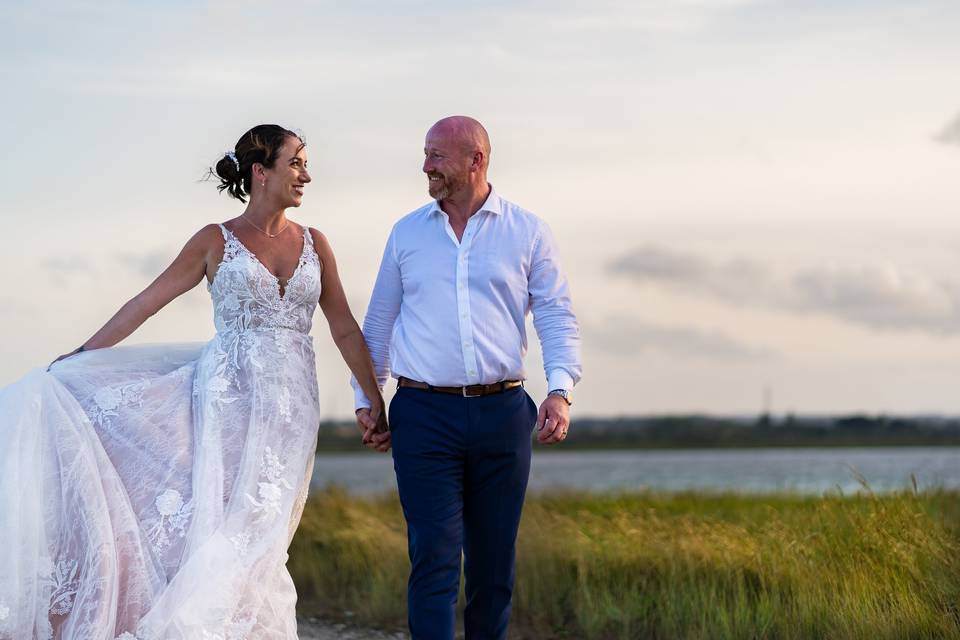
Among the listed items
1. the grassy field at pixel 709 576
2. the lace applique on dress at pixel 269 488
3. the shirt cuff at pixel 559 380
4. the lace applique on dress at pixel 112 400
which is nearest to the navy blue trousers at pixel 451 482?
the shirt cuff at pixel 559 380

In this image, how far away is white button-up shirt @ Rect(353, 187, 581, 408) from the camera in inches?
234

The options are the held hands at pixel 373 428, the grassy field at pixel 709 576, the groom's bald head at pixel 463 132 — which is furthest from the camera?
the grassy field at pixel 709 576

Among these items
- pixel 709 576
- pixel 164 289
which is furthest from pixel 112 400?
pixel 709 576

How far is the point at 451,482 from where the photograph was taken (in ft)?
19.5

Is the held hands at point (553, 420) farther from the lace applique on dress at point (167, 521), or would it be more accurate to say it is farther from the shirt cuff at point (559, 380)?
the lace applique on dress at point (167, 521)

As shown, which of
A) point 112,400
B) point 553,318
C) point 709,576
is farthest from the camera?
point 709,576

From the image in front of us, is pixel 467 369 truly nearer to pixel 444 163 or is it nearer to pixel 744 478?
pixel 444 163

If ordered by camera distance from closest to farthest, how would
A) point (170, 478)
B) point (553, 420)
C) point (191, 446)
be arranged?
point (553, 420)
point (170, 478)
point (191, 446)

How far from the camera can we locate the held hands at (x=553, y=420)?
584 centimetres

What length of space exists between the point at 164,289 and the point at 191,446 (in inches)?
29.9

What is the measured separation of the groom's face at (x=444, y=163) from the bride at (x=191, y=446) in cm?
81

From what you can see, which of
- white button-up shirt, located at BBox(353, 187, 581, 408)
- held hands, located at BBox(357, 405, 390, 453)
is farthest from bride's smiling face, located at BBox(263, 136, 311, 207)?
held hands, located at BBox(357, 405, 390, 453)

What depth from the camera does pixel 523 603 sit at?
914 centimetres

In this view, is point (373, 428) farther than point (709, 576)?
No
